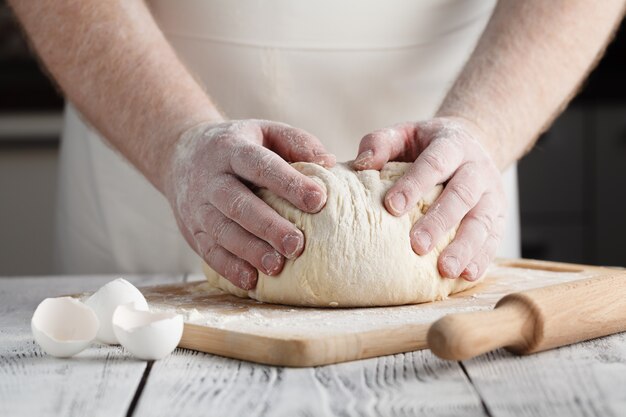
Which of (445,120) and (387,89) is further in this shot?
(387,89)

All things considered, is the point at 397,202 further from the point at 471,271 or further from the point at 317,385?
the point at 317,385

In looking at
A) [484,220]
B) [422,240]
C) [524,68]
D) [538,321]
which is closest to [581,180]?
[524,68]

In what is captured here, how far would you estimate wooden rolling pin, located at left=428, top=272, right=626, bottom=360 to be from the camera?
0.81 meters

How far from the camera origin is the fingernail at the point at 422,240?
1.16 m

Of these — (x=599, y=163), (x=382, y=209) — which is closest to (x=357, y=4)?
(x=382, y=209)

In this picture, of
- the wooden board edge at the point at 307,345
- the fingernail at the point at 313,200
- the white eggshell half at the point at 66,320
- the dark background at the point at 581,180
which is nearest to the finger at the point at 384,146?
the fingernail at the point at 313,200

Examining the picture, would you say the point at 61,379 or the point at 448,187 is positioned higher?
the point at 448,187

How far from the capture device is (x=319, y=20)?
5.24 feet

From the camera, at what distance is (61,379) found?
84 cm

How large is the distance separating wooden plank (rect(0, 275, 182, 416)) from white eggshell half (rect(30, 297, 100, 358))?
0.02 meters

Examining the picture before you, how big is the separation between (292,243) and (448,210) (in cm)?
21

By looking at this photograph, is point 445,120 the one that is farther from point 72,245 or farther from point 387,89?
point 72,245

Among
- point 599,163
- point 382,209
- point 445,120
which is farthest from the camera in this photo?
point 599,163

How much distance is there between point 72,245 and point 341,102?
63 cm
